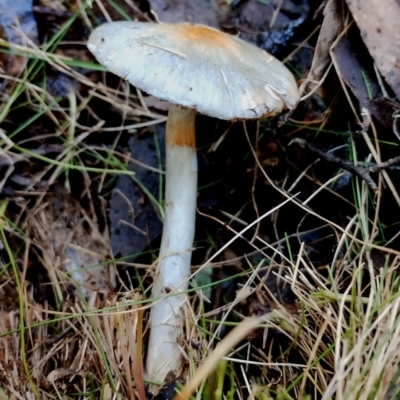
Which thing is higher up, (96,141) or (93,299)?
(96,141)

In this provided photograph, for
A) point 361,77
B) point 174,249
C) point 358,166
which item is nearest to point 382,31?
point 361,77

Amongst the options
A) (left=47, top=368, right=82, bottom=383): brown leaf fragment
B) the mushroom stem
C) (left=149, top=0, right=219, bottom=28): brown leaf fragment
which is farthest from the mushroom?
(left=149, top=0, right=219, bottom=28): brown leaf fragment

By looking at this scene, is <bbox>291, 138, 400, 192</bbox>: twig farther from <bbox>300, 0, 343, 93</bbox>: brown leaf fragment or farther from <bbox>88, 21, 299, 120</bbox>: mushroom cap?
<bbox>88, 21, 299, 120</bbox>: mushroom cap

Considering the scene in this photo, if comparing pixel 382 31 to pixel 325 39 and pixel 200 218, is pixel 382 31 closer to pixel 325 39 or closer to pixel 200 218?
pixel 325 39

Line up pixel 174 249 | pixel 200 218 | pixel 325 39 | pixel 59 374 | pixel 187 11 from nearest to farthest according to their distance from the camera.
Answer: pixel 59 374, pixel 174 249, pixel 325 39, pixel 200 218, pixel 187 11

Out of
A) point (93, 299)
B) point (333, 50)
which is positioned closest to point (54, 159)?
point (93, 299)

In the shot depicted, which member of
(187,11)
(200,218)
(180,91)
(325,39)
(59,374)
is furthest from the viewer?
(187,11)

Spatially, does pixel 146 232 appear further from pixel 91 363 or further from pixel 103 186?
pixel 91 363

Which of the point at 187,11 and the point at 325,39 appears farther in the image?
the point at 187,11
